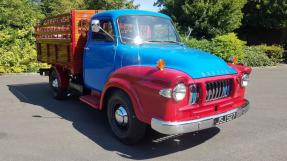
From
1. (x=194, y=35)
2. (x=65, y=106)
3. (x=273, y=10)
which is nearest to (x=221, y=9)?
(x=194, y=35)

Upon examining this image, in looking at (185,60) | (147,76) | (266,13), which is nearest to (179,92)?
(147,76)

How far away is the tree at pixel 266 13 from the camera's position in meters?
22.8

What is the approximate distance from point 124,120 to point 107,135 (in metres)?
0.69

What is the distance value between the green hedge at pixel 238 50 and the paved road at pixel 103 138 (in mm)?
8298

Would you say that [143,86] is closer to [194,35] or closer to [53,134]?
[53,134]

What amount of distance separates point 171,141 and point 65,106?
11.0 feet

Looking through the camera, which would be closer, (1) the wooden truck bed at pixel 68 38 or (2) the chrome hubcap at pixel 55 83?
(1) the wooden truck bed at pixel 68 38

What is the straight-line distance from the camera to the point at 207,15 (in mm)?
19984

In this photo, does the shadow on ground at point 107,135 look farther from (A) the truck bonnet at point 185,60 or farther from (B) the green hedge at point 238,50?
(B) the green hedge at point 238,50

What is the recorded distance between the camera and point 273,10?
2294cm

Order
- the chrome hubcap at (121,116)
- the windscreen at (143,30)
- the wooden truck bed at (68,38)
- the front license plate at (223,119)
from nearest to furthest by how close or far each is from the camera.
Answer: the front license plate at (223,119), the chrome hubcap at (121,116), the windscreen at (143,30), the wooden truck bed at (68,38)

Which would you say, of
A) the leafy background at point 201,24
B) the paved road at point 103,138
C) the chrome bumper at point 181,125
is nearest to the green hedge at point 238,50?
the leafy background at point 201,24

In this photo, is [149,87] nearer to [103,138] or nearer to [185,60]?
[185,60]

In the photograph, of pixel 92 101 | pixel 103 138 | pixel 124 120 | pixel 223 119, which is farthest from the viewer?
pixel 92 101
